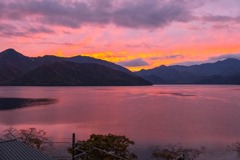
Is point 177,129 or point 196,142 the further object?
point 177,129

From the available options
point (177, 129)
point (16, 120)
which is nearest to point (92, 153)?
point (177, 129)

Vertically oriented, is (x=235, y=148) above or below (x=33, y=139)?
below

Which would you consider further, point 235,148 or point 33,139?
point 235,148

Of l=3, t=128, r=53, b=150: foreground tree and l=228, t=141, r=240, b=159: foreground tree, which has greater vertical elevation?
l=3, t=128, r=53, b=150: foreground tree

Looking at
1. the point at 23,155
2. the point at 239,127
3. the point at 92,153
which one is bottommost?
the point at 239,127

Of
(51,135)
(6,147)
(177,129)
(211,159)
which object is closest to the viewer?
(6,147)

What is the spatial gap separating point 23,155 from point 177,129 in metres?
80.2

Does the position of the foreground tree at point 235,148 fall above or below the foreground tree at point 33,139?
below

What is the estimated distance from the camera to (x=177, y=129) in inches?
3792

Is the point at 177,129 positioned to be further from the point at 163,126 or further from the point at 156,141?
the point at 156,141

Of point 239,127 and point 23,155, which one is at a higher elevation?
point 23,155

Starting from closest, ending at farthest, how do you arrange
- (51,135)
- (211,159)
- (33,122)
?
(211,159), (51,135), (33,122)

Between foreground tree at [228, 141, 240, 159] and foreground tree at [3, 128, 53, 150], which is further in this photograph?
foreground tree at [228, 141, 240, 159]

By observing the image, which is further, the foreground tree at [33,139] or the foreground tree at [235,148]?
the foreground tree at [235,148]
